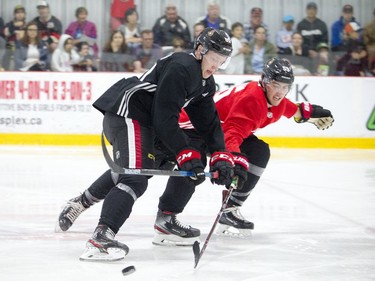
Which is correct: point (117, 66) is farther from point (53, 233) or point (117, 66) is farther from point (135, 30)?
point (53, 233)

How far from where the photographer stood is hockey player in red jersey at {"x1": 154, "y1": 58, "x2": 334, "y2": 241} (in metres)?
3.92

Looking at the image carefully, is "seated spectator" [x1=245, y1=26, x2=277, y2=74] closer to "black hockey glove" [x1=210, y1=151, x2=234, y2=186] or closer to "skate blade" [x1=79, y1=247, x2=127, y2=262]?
"black hockey glove" [x1=210, y1=151, x2=234, y2=186]

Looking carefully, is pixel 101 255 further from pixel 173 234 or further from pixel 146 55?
pixel 146 55

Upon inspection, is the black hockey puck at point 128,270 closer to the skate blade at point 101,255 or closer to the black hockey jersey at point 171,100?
the skate blade at point 101,255

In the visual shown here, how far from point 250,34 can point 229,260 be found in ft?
20.2

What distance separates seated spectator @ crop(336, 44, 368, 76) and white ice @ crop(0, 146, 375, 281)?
2.26 meters

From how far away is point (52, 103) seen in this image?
28.9ft

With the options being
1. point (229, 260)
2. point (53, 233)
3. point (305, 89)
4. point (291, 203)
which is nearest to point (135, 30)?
point (305, 89)

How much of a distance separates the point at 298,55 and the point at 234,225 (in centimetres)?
541

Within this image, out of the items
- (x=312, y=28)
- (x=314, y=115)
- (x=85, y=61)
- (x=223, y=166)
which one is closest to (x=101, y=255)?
(x=223, y=166)

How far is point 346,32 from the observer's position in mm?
9633

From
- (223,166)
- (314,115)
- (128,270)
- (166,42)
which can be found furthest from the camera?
(166,42)

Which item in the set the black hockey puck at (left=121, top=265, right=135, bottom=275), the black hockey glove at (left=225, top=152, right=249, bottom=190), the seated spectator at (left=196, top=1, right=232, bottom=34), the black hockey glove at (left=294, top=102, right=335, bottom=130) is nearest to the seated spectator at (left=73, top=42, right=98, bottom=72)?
the seated spectator at (left=196, top=1, right=232, bottom=34)

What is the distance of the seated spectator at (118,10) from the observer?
9359 mm
